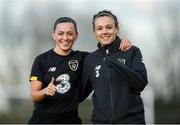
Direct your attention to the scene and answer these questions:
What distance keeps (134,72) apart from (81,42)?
4.26 m

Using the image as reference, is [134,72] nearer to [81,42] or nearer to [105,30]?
[105,30]

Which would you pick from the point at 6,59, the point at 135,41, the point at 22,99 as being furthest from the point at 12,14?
the point at 135,41

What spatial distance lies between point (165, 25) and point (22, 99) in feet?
8.29

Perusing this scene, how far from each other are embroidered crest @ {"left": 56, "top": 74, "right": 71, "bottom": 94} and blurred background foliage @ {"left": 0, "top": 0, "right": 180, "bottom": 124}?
376 cm

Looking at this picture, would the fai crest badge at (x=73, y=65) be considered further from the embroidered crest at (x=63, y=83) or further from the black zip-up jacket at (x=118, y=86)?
the black zip-up jacket at (x=118, y=86)

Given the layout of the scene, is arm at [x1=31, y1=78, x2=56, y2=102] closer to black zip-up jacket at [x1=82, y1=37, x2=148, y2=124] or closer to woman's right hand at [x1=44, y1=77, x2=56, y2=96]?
woman's right hand at [x1=44, y1=77, x2=56, y2=96]

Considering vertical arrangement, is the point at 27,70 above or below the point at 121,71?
below

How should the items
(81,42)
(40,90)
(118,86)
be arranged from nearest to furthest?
(118,86), (40,90), (81,42)

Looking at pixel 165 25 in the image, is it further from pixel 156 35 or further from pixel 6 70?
pixel 6 70

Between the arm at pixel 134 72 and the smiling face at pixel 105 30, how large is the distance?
171 mm

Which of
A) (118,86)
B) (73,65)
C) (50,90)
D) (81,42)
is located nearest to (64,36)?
(73,65)

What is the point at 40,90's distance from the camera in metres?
3.47

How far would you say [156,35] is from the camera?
7.68 m

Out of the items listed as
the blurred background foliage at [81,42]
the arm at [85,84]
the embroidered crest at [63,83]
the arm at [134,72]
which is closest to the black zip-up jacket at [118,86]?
the arm at [134,72]
